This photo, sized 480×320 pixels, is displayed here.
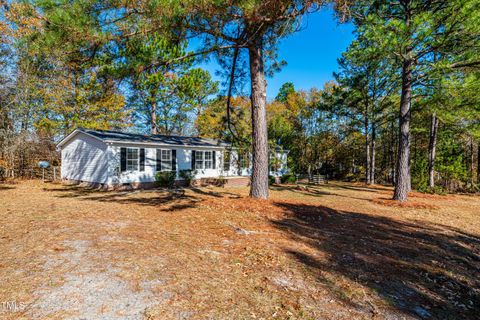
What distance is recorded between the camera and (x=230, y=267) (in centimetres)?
352

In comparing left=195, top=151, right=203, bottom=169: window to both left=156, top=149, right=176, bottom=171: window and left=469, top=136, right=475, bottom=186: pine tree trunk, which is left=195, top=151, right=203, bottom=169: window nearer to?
left=156, top=149, right=176, bottom=171: window

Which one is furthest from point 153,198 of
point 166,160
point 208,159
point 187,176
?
point 208,159

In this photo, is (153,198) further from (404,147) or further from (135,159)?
(404,147)

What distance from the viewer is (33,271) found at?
313 cm

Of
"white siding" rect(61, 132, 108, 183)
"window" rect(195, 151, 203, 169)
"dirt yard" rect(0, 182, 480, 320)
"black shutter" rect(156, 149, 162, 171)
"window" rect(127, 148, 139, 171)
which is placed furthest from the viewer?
"window" rect(195, 151, 203, 169)

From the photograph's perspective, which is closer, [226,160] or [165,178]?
[165,178]

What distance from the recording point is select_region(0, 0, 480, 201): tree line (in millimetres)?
5828

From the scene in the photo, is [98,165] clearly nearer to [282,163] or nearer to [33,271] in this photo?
[33,271]

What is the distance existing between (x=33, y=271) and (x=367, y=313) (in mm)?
4000

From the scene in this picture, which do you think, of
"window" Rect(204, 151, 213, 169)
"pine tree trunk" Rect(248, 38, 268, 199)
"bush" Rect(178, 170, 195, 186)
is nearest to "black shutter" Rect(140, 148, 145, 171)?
"bush" Rect(178, 170, 195, 186)

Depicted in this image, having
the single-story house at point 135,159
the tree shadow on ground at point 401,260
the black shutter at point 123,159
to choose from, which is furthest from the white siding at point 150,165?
the tree shadow on ground at point 401,260

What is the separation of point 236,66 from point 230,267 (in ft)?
24.7

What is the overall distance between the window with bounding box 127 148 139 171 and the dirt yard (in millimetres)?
6778

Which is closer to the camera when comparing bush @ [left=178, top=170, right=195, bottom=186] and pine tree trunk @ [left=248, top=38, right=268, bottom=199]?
pine tree trunk @ [left=248, top=38, right=268, bottom=199]
